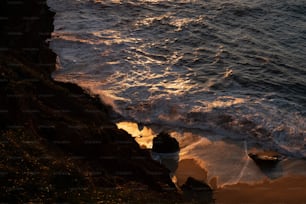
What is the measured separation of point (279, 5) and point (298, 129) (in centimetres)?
1736

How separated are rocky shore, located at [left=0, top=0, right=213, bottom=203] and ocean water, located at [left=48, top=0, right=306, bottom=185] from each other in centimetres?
306

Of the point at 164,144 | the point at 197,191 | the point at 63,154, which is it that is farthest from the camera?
the point at 164,144

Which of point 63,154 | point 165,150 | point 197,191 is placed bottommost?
point 197,191

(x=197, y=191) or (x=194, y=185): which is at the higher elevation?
(x=194, y=185)

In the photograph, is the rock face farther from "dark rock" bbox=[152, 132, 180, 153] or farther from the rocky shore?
Answer: the rocky shore

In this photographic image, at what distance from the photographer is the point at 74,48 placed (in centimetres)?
2484

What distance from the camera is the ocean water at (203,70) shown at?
1664 centimetres

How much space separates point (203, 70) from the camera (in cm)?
2294

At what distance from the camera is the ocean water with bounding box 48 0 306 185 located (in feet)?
54.6

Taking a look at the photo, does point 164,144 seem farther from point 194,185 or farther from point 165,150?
point 194,185

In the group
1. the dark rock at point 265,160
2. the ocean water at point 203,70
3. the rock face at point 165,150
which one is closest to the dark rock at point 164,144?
the rock face at point 165,150

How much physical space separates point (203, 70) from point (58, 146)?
13.2 metres

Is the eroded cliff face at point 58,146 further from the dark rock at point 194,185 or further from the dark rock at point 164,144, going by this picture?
the dark rock at point 164,144

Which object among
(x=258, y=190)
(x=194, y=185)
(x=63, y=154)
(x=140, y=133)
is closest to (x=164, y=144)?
(x=140, y=133)
